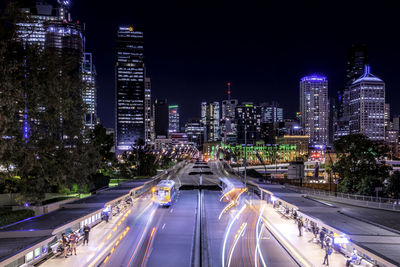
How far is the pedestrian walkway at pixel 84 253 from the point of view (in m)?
16.8

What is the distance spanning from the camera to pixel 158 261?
57.7 feet

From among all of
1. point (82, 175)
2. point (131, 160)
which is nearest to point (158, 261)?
point (82, 175)

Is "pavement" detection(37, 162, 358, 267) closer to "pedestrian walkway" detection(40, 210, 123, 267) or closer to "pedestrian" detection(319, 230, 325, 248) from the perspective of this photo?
"pedestrian walkway" detection(40, 210, 123, 267)

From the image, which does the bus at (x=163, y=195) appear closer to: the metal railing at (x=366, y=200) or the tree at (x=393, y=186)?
the metal railing at (x=366, y=200)

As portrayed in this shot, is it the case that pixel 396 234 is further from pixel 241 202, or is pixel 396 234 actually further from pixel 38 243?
pixel 241 202

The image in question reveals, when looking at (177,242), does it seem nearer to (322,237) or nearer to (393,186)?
(322,237)

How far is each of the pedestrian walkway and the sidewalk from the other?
11.4m

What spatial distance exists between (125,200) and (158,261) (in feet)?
64.3

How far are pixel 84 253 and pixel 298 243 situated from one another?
1275 cm

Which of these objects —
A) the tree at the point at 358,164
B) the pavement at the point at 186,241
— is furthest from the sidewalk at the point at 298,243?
the tree at the point at 358,164

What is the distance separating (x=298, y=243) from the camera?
68.1 feet

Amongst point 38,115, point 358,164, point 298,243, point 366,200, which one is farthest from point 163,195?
point 358,164

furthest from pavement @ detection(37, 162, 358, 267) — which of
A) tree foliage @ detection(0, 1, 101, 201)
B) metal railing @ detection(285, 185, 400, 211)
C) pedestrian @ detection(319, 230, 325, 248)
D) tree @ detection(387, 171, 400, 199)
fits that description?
tree @ detection(387, 171, 400, 199)

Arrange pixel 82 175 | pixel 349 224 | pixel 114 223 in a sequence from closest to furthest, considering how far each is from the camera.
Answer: pixel 349 224 → pixel 82 175 → pixel 114 223
